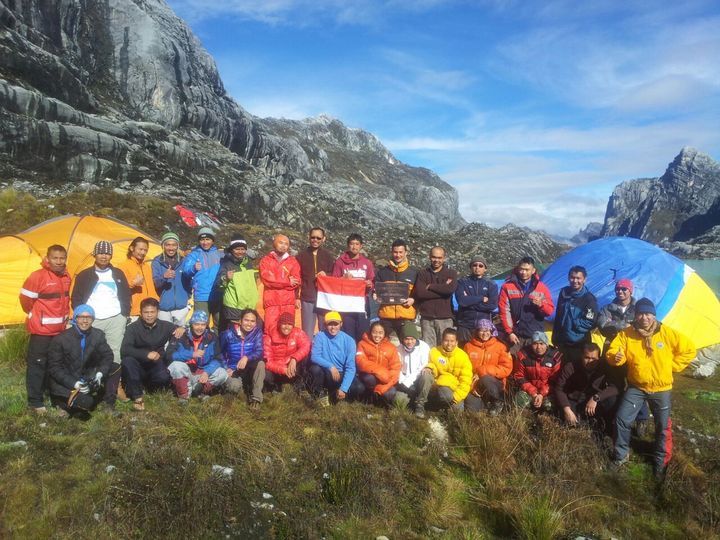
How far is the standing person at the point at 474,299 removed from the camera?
760cm

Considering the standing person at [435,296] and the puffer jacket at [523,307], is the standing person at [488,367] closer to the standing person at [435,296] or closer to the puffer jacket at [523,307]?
the puffer jacket at [523,307]

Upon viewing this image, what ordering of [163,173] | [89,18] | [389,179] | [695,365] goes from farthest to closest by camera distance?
[389,179]
[89,18]
[163,173]
[695,365]

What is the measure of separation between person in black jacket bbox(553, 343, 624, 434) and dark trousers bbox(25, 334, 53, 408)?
712cm

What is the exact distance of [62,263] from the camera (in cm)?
630

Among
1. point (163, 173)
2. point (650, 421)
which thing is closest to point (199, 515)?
point (650, 421)

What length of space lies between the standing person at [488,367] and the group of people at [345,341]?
2 centimetres

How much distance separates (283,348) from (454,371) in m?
2.74

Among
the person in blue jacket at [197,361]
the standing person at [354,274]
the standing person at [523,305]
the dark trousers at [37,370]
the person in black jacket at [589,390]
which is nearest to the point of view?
the dark trousers at [37,370]

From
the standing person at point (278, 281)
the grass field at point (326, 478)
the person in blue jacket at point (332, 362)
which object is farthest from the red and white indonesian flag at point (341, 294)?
the grass field at point (326, 478)

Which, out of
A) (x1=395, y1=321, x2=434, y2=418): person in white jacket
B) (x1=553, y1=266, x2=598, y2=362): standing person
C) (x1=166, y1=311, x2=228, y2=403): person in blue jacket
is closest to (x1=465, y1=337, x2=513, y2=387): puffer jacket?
(x1=395, y1=321, x2=434, y2=418): person in white jacket

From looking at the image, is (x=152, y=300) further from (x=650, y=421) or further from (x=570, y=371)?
(x=650, y=421)

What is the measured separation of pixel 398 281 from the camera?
25.6ft

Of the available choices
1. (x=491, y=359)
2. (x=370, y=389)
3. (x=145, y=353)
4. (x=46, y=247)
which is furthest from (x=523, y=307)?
(x=46, y=247)

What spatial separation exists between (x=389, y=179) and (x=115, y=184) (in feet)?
401
